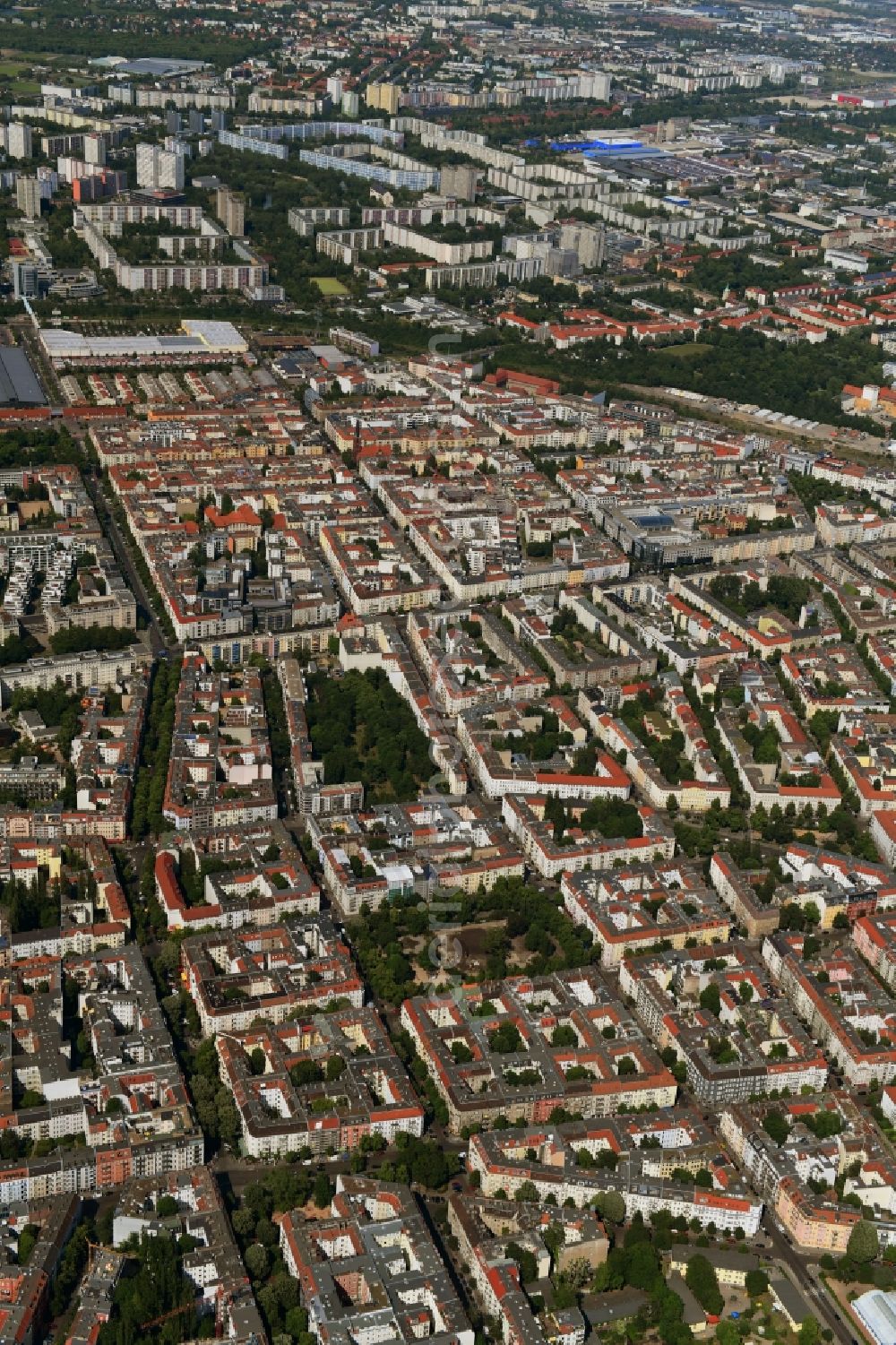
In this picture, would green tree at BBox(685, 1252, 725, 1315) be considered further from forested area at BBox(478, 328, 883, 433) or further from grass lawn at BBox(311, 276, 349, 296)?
grass lawn at BBox(311, 276, 349, 296)

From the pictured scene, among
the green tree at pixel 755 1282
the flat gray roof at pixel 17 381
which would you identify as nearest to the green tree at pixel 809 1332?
the green tree at pixel 755 1282

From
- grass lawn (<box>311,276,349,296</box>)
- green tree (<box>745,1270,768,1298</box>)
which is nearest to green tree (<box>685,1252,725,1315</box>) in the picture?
green tree (<box>745,1270,768,1298</box>)

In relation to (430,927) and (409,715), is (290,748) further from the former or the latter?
(430,927)

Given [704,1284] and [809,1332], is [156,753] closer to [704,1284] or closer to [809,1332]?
[704,1284]

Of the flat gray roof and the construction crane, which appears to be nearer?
the construction crane

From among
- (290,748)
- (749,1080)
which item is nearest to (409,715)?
(290,748)

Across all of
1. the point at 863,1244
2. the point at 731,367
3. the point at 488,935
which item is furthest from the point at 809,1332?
the point at 731,367

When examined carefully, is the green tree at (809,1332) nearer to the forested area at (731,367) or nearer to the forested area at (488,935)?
the forested area at (488,935)

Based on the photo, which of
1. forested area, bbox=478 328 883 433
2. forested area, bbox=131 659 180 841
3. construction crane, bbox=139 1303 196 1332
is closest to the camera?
construction crane, bbox=139 1303 196 1332
